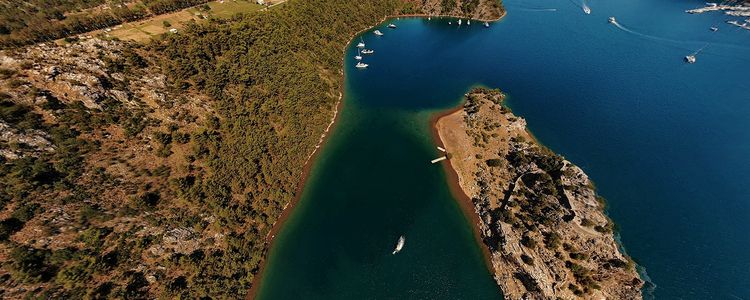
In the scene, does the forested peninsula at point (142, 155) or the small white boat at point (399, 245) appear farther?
the small white boat at point (399, 245)

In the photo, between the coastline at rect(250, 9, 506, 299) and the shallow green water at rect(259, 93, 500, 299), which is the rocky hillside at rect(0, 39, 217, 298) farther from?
the shallow green water at rect(259, 93, 500, 299)

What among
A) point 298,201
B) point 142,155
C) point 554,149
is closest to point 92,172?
point 142,155

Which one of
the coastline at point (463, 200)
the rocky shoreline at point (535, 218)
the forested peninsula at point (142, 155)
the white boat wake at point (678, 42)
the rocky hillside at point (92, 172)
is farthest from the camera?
the white boat wake at point (678, 42)

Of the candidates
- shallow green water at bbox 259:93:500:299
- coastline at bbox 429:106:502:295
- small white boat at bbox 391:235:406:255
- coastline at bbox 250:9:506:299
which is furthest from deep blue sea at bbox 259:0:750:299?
coastline at bbox 429:106:502:295

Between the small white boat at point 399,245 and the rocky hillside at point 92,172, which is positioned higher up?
the rocky hillside at point 92,172

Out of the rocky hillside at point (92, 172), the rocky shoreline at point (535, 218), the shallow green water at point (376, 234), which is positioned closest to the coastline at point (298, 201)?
the shallow green water at point (376, 234)

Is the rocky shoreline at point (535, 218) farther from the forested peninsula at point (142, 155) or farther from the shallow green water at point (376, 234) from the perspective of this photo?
the forested peninsula at point (142, 155)

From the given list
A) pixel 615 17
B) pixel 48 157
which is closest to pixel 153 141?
pixel 48 157
